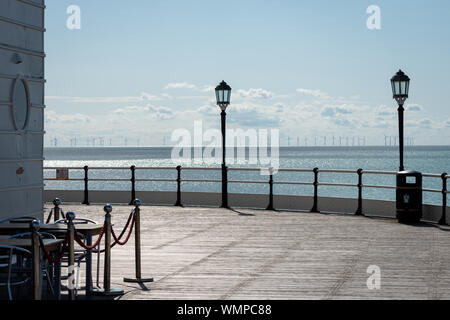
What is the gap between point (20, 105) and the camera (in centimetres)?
1030

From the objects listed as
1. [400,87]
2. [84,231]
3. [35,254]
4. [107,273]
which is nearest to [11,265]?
[35,254]

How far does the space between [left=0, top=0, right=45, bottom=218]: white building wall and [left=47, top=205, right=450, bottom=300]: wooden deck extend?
174 centimetres

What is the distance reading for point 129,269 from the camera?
10352 mm

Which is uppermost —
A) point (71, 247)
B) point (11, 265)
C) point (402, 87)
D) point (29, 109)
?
point (402, 87)

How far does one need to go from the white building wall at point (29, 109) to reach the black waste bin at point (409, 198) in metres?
8.74

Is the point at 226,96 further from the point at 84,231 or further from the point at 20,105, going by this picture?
the point at 84,231

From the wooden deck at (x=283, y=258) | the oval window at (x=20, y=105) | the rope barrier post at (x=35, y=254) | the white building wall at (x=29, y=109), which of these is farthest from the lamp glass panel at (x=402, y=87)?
the rope barrier post at (x=35, y=254)

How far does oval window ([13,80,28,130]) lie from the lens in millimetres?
10188

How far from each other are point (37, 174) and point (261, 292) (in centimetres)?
422

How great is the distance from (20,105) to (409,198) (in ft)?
31.2

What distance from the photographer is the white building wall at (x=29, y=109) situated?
9.92 meters

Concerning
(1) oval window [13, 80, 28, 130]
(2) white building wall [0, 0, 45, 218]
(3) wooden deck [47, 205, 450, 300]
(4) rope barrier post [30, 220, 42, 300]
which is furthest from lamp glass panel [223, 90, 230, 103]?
(4) rope barrier post [30, 220, 42, 300]
